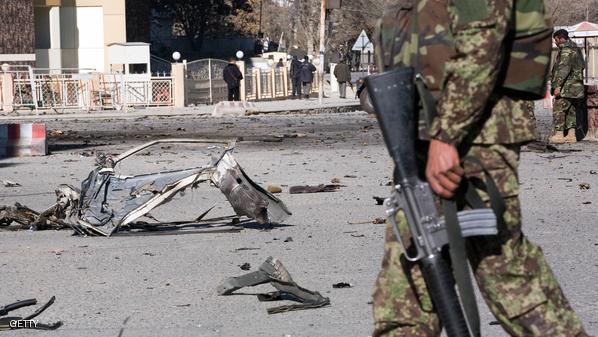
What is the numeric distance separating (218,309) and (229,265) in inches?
61.1

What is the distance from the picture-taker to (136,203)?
1010 cm

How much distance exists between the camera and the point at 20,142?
19.3 meters

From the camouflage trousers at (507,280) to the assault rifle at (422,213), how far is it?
124 millimetres

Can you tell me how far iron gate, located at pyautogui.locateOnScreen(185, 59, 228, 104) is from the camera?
4328cm

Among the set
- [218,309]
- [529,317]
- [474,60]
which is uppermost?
[474,60]

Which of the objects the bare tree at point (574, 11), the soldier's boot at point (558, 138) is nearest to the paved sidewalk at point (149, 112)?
the soldier's boot at point (558, 138)

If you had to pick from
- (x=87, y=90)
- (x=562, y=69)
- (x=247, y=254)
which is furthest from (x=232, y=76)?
(x=247, y=254)

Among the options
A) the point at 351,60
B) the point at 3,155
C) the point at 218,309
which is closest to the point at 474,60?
the point at 218,309

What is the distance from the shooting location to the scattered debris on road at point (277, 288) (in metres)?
7.11

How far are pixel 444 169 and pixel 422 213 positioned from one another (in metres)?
0.18

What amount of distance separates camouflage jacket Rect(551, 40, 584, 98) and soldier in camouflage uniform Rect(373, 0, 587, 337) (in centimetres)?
1556

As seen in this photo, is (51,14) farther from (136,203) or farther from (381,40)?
(381,40)

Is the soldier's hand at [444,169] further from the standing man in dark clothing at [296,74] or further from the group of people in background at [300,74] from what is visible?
the standing man in dark clothing at [296,74]

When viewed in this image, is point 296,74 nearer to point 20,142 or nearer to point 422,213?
point 20,142
